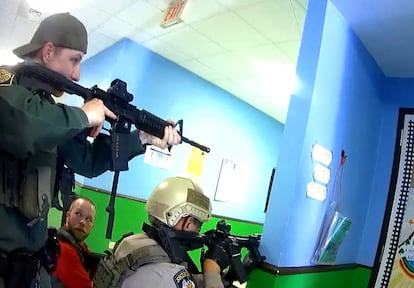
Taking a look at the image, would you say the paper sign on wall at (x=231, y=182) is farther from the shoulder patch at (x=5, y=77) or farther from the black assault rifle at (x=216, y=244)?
the shoulder patch at (x=5, y=77)

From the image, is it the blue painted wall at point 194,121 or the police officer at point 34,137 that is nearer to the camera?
the police officer at point 34,137

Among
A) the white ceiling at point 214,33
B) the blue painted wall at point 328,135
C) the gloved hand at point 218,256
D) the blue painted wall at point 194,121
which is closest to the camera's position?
the gloved hand at point 218,256

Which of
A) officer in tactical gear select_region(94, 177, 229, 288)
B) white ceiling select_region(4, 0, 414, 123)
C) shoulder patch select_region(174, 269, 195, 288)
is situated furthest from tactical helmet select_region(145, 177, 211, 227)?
white ceiling select_region(4, 0, 414, 123)

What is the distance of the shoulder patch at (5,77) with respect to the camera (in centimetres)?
83

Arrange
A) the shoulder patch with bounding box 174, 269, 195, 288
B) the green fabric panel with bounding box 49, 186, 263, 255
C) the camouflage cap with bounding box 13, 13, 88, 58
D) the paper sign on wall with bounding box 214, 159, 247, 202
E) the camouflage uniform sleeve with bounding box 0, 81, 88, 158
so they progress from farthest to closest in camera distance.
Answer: the paper sign on wall with bounding box 214, 159, 247, 202 → the green fabric panel with bounding box 49, 186, 263, 255 → the shoulder patch with bounding box 174, 269, 195, 288 → the camouflage cap with bounding box 13, 13, 88, 58 → the camouflage uniform sleeve with bounding box 0, 81, 88, 158

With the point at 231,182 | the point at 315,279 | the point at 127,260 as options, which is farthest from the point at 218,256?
the point at 231,182

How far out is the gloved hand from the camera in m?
1.52

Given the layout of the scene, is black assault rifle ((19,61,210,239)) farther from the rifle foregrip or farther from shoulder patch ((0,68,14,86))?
shoulder patch ((0,68,14,86))

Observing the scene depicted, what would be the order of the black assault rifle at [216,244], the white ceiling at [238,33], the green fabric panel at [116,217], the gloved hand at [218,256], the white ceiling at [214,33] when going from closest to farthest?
the black assault rifle at [216,244]
the gloved hand at [218,256]
the white ceiling at [238,33]
the white ceiling at [214,33]
the green fabric panel at [116,217]

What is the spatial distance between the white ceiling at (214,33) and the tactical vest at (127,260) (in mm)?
1799

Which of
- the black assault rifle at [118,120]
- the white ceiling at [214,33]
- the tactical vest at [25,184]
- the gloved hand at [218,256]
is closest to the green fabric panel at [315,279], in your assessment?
the gloved hand at [218,256]

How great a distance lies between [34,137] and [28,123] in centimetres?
4

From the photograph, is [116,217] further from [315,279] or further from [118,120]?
[118,120]

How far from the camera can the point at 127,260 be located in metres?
1.25
